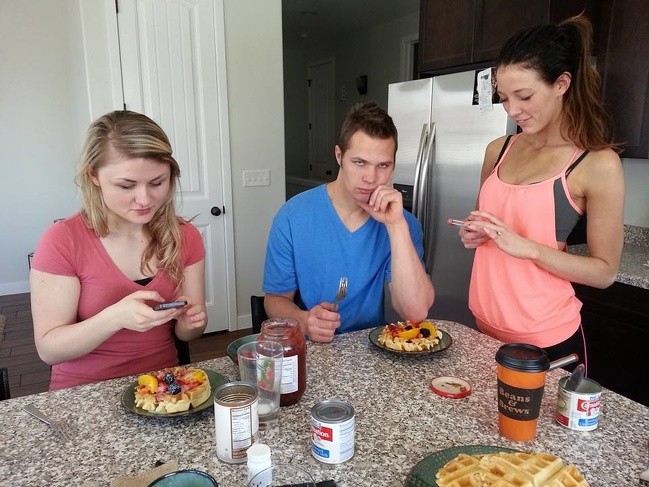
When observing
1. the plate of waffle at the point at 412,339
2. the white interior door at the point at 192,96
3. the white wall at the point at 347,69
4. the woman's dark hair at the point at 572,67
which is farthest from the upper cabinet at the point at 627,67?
the white wall at the point at 347,69

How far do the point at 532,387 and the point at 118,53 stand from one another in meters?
3.11

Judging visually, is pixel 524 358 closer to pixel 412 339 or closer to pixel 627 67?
pixel 412 339

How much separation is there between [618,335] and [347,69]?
225 inches

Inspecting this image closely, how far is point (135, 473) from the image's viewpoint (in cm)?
83

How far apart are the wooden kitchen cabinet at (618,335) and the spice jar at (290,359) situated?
65.5 inches

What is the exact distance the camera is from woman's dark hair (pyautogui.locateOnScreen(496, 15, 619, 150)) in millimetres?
1346

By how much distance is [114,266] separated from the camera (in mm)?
1316

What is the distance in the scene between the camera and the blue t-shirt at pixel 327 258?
1.59 meters

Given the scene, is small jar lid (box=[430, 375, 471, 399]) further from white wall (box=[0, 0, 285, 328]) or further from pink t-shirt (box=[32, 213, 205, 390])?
white wall (box=[0, 0, 285, 328])

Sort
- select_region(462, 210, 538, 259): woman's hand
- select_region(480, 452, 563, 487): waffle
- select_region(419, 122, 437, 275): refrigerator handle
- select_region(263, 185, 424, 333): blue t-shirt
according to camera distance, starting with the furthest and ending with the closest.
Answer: select_region(419, 122, 437, 275): refrigerator handle < select_region(263, 185, 424, 333): blue t-shirt < select_region(462, 210, 538, 259): woman's hand < select_region(480, 452, 563, 487): waffle

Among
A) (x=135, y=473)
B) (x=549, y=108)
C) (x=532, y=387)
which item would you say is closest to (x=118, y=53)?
(x=549, y=108)

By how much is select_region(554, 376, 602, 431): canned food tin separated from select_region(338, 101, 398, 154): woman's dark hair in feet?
2.79

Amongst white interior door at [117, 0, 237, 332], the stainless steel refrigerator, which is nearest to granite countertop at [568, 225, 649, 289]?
the stainless steel refrigerator

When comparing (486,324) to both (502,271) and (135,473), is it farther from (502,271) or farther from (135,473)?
(135,473)
